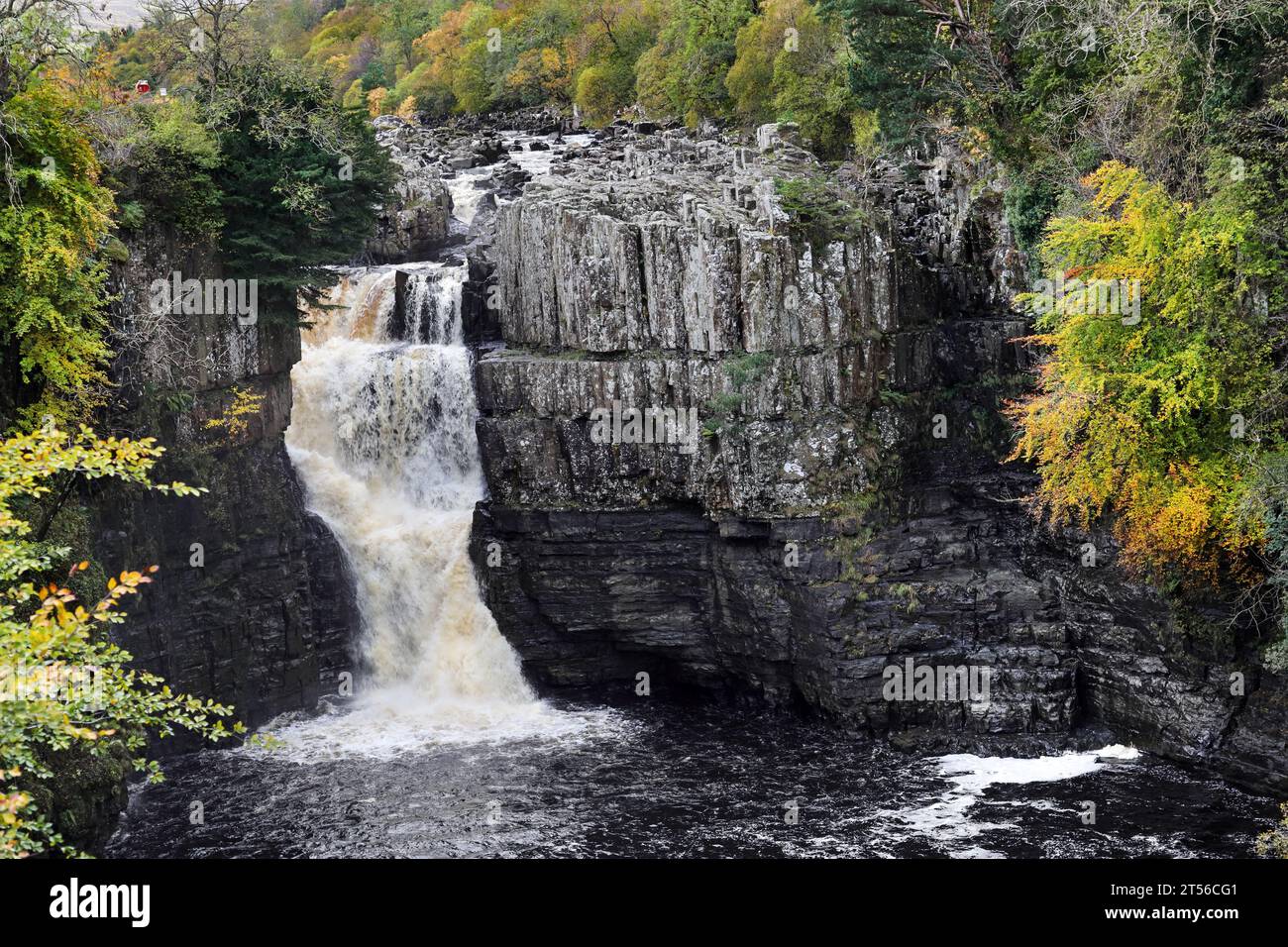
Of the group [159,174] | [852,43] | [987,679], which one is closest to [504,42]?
[852,43]

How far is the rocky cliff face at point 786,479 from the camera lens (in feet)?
127

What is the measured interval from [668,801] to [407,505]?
1347 cm

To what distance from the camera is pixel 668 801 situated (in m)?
34.7

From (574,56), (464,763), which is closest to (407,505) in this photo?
(464,763)

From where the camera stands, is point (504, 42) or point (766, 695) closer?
point (766, 695)

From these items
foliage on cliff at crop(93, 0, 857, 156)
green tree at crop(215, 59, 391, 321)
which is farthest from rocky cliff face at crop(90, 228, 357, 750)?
foliage on cliff at crop(93, 0, 857, 156)

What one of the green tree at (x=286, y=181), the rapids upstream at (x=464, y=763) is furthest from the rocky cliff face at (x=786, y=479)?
the green tree at (x=286, y=181)

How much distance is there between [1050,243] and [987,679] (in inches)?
457

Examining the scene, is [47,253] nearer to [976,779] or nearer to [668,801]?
[668,801]

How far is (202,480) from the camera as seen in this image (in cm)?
3916

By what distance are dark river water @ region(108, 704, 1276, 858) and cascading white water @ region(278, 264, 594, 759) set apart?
3711mm

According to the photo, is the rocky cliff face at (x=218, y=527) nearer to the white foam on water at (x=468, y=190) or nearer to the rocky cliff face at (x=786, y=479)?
the rocky cliff face at (x=786, y=479)

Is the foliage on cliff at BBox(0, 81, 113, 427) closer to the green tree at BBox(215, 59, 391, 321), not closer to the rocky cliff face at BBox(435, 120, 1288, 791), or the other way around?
the green tree at BBox(215, 59, 391, 321)
